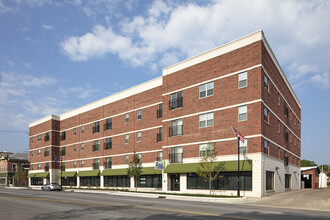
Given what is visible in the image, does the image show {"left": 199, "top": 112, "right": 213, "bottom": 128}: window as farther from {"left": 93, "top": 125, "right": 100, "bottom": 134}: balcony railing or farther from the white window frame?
{"left": 93, "top": 125, "right": 100, "bottom": 134}: balcony railing

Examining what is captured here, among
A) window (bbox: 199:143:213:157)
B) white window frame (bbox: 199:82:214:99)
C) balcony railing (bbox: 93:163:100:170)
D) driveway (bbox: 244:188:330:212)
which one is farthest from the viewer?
balcony railing (bbox: 93:163:100:170)

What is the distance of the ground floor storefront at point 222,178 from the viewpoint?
29.0 m

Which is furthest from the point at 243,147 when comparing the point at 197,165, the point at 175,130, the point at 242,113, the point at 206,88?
the point at 175,130

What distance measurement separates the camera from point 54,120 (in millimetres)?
67312

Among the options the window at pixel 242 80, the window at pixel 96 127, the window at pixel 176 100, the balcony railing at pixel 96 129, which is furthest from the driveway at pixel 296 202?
the window at pixel 96 127

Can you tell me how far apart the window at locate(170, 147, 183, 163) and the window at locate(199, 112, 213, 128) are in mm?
4427

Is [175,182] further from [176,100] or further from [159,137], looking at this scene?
[176,100]

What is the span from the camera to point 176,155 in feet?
121

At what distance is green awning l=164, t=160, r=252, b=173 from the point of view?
29328mm

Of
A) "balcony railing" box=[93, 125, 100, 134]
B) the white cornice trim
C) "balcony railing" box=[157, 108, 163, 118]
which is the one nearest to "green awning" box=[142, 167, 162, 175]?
"balcony railing" box=[157, 108, 163, 118]

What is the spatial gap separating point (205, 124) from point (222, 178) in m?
6.25

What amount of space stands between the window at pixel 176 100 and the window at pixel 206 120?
391 cm

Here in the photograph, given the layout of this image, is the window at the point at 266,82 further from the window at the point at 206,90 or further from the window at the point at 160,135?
the window at the point at 160,135

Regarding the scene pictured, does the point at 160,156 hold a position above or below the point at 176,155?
below
